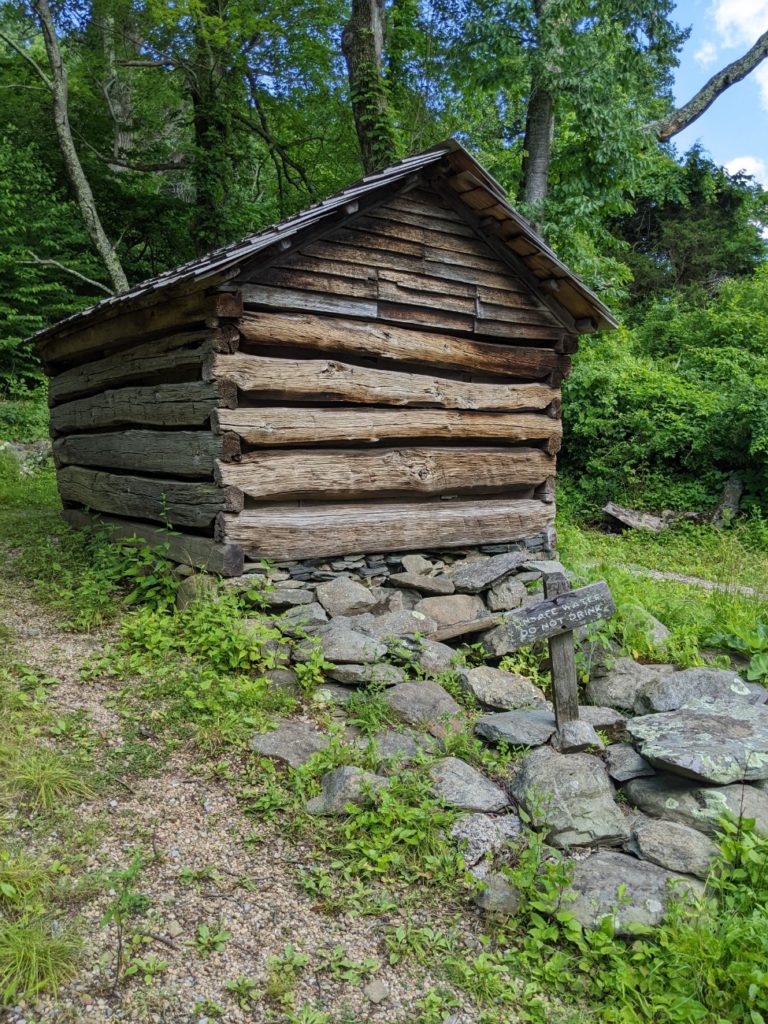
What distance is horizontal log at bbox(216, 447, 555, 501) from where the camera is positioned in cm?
583

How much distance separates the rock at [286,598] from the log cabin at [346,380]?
1.12ft

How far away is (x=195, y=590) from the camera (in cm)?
570

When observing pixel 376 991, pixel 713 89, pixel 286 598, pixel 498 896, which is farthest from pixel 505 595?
pixel 713 89

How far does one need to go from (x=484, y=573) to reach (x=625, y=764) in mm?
2688

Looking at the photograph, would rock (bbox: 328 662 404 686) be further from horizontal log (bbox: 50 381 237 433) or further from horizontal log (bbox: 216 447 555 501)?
horizontal log (bbox: 50 381 237 433)

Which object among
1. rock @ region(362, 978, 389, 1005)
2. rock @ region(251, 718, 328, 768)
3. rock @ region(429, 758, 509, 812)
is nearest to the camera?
rock @ region(362, 978, 389, 1005)

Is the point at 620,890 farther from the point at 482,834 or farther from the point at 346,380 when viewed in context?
the point at 346,380

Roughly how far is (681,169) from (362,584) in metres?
19.7

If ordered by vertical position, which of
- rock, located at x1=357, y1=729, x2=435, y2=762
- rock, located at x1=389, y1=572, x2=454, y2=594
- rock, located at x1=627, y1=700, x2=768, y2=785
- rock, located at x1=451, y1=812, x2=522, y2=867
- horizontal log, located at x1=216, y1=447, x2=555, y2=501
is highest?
horizontal log, located at x1=216, y1=447, x2=555, y2=501

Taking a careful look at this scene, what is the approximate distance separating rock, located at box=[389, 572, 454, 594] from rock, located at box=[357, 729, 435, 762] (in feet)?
7.04

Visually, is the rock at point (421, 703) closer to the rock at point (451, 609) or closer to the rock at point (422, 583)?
the rock at point (451, 609)

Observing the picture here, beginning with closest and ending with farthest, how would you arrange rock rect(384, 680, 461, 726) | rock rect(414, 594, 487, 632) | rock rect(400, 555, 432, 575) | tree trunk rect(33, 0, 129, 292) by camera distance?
rock rect(384, 680, 461, 726) → rock rect(414, 594, 487, 632) → rock rect(400, 555, 432, 575) → tree trunk rect(33, 0, 129, 292)

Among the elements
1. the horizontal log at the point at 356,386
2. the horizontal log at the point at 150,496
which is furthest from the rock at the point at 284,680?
the horizontal log at the point at 356,386

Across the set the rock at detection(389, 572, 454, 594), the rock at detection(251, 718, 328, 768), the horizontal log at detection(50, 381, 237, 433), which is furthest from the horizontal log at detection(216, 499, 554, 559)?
the rock at detection(251, 718, 328, 768)
